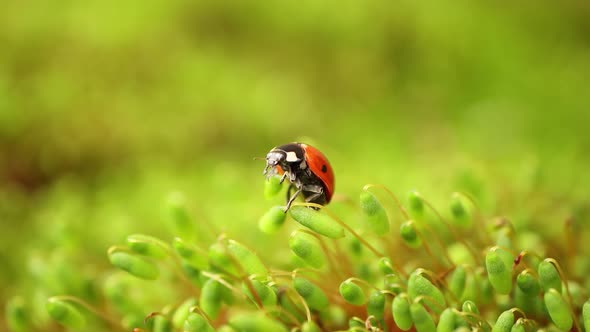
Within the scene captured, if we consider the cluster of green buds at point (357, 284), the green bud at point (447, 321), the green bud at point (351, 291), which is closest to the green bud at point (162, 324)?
the cluster of green buds at point (357, 284)

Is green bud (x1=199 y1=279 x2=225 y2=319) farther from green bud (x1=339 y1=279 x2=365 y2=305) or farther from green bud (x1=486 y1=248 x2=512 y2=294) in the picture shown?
green bud (x1=486 y1=248 x2=512 y2=294)

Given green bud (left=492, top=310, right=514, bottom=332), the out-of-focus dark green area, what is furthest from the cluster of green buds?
the out-of-focus dark green area

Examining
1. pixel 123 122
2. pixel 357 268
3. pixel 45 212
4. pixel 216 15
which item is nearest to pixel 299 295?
pixel 357 268

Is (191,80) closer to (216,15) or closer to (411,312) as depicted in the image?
(216,15)

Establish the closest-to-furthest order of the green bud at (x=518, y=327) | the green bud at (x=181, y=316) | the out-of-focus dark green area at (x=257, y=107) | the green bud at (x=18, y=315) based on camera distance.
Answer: the green bud at (x=518, y=327)
the green bud at (x=181, y=316)
the green bud at (x=18, y=315)
the out-of-focus dark green area at (x=257, y=107)

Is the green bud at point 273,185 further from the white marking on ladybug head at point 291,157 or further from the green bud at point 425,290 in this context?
the green bud at point 425,290

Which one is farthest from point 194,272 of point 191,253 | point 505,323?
point 505,323

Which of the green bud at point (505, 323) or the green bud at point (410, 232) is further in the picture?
the green bud at point (410, 232)
